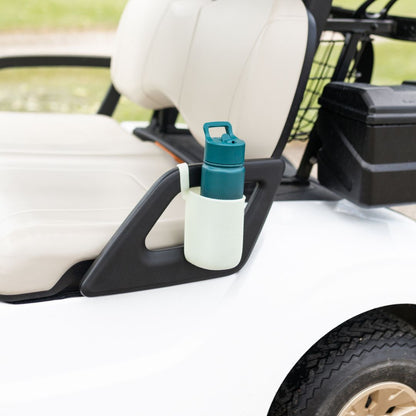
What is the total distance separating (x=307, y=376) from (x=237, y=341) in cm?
21

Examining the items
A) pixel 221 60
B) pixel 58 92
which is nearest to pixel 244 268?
pixel 221 60

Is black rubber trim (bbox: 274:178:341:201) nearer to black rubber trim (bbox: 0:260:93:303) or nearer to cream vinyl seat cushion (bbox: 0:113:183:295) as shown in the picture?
cream vinyl seat cushion (bbox: 0:113:183:295)

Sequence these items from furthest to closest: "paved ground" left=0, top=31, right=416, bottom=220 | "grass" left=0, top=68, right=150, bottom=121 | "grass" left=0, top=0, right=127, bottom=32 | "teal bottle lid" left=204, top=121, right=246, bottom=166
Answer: "grass" left=0, top=0, right=127, bottom=32 < "paved ground" left=0, top=31, right=416, bottom=220 < "grass" left=0, top=68, right=150, bottom=121 < "teal bottle lid" left=204, top=121, right=246, bottom=166

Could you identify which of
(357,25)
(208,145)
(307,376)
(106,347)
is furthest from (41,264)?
(357,25)

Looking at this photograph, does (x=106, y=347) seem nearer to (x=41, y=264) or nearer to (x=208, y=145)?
(x=41, y=264)

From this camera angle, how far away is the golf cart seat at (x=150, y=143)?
3.48 ft

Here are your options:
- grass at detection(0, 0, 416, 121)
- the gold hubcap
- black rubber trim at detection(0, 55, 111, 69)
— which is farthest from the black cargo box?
grass at detection(0, 0, 416, 121)

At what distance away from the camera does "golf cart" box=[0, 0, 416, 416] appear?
103 cm

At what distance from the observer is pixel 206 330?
109cm

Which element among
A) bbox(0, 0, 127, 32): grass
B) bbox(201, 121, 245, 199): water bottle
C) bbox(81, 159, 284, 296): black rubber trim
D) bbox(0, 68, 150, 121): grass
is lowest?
bbox(0, 68, 150, 121): grass

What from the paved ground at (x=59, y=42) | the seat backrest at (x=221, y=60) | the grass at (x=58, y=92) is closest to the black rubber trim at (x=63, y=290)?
the seat backrest at (x=221, y=60)

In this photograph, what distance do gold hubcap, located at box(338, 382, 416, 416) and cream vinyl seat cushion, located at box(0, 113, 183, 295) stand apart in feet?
1.58

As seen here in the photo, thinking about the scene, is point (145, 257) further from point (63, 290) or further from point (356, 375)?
point (356, 375)

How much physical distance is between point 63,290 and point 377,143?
24.8 inches
